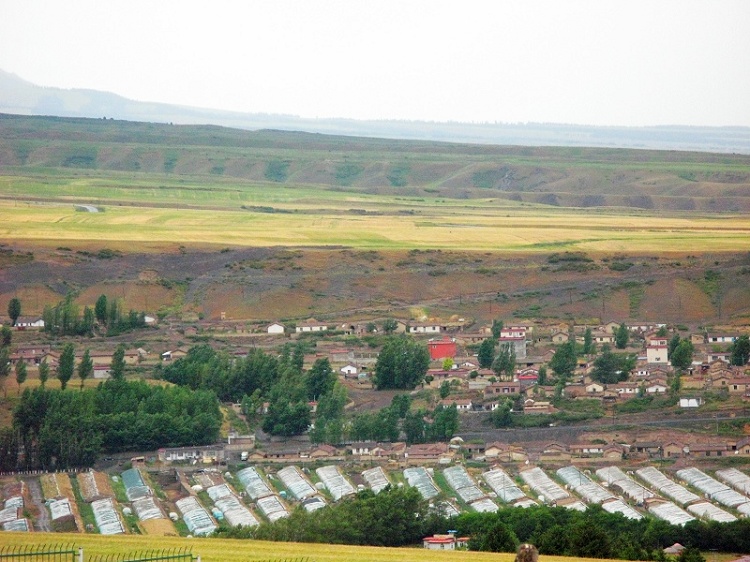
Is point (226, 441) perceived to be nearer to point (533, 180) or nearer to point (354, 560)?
point (354, 560)

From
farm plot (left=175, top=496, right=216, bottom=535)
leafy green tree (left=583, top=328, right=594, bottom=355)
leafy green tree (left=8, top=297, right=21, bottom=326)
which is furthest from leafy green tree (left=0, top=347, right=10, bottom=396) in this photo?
leafy green tree (left=583, top=328, right=594, bottom=355)

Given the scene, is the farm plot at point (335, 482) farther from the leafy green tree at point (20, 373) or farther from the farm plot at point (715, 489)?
the leafy green tree at point (20, 373)

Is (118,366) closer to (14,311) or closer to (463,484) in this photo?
(14,311)

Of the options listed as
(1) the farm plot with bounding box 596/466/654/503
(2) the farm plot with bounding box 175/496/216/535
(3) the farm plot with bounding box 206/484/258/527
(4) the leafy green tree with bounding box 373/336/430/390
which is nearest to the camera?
(2) the farm plot with bounding box 175/496/216/535

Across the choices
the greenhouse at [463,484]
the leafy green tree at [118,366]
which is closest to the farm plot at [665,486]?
the greenhouse at [463,484]

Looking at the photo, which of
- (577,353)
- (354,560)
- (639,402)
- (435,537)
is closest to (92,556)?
(354,560)

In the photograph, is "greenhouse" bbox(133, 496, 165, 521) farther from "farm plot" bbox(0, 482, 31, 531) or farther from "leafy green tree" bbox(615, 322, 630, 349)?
"leafy green tree" bbox(615, 322, 630, 349)
